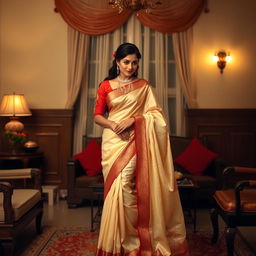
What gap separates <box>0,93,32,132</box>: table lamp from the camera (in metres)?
5.17

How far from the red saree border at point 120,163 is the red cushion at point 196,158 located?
2489 mm

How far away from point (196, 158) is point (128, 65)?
2.67 meters

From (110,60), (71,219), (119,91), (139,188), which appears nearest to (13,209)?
(139,188)

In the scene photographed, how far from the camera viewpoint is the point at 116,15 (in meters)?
5.67

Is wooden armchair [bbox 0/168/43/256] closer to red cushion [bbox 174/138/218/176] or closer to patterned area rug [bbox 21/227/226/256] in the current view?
patterned area rug [bbox 21/227/226/256]

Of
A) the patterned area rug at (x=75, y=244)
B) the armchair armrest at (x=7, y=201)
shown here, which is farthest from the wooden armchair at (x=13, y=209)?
the patterned area rug at (x=75, y=244)

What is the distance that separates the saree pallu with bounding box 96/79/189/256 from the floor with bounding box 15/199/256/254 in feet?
3.73

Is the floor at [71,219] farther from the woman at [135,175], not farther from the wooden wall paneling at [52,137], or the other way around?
the woman at [135,175]

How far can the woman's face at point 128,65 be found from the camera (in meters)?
2.84

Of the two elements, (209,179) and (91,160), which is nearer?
(209,179)

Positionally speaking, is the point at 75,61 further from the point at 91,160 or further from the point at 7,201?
the point at 7,201

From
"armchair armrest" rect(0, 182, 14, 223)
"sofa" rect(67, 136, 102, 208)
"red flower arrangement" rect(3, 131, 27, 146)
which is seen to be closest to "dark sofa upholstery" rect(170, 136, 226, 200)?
"sofa" rect(67, 136, 102, 208)

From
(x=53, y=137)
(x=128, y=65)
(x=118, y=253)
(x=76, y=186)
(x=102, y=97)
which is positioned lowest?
(x=118, y=253)

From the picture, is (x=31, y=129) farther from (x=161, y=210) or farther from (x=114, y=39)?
(x=161, y=210)
